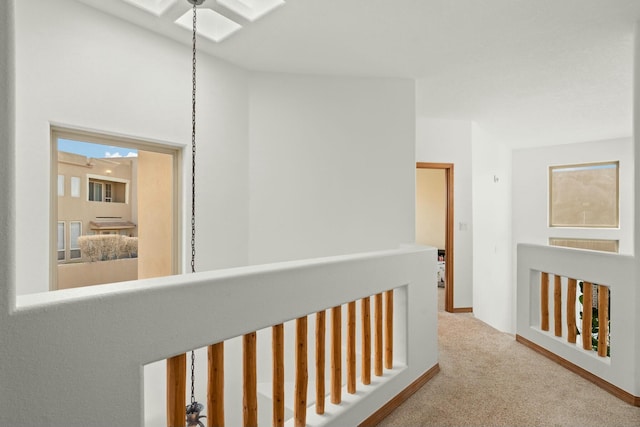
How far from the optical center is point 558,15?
2379mm

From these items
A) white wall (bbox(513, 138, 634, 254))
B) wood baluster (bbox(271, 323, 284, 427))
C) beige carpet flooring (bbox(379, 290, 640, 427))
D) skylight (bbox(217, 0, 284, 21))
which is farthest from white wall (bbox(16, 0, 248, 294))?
white wall (bbox(513, 138, 634, 254))

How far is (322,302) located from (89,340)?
100cm

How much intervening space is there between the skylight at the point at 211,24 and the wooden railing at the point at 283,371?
2.15 metres

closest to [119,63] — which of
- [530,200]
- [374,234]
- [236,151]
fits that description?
[236,151]

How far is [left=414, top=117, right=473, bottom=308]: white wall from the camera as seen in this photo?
528 centimetres

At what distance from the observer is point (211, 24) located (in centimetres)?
277

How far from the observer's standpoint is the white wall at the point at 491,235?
211 inches

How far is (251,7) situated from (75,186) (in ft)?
5.48

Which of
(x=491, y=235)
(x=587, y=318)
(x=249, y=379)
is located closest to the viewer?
(x=249, y=379)

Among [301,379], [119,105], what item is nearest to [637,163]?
[301,379]

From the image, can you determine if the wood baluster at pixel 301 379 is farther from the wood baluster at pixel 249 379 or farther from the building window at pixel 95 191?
the building window at pixel 95 191

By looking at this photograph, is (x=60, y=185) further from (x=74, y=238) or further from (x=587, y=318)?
(x=587, y=318)

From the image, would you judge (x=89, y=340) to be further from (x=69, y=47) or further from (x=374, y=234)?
(x=374, y=234)

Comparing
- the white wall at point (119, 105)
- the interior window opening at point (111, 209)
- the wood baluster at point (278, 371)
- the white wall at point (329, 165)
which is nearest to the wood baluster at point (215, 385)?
the wood baluster at point (278, 371)
